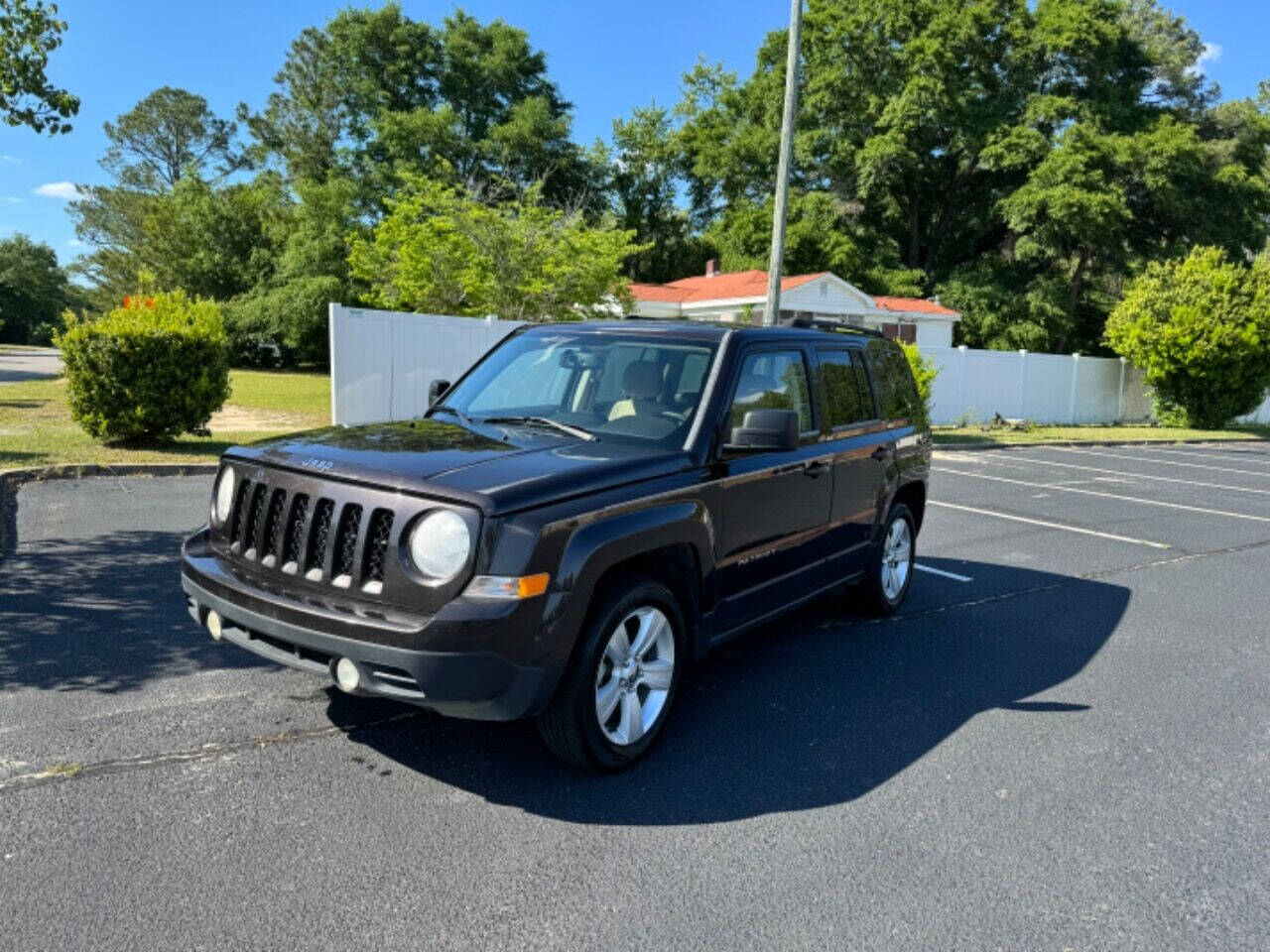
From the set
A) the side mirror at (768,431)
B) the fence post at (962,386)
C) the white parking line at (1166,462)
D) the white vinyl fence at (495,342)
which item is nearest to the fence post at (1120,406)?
the white vinyl fence at (495,342)

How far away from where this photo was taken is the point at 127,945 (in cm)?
250

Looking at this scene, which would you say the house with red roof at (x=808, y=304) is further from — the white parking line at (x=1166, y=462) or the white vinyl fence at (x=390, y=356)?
the white vinyl fence at (x=390, y=356)

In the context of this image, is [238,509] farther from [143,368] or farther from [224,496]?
[143,368]

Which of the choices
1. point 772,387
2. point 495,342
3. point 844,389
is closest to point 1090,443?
point 495,342

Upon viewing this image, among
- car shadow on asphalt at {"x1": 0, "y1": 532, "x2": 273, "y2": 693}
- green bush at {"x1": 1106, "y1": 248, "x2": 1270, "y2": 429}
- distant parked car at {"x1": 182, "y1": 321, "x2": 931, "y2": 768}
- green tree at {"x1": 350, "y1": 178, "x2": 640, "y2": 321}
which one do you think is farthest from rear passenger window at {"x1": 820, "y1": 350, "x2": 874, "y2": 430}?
green bush at {"x1": 1106, "y1": 248, "x2": 1270, "y2": 429}

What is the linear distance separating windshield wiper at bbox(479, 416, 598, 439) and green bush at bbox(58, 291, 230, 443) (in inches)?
330

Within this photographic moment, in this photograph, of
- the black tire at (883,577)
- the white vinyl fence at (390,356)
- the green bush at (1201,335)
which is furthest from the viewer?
the green bush at (1201,335)

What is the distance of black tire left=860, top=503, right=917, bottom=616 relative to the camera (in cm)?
578

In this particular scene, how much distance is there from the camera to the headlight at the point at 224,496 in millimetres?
3801

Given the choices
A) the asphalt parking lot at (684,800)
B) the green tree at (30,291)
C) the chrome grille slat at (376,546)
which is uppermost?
the green tree at (30,291)

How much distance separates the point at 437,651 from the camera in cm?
303

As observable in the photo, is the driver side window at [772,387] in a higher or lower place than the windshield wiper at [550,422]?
higher

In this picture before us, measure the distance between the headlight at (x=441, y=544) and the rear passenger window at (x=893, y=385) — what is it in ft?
11.3

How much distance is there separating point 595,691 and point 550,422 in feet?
4.34
